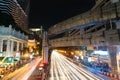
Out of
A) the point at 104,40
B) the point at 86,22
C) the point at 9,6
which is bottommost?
the point at 104,40

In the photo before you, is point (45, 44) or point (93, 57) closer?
point (45, 44)

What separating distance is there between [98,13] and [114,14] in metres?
1.83

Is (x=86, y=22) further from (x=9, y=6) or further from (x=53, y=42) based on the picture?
(x=9, y=6)

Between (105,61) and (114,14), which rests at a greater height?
(114,14)

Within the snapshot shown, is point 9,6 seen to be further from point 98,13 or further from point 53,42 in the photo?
point 98,13

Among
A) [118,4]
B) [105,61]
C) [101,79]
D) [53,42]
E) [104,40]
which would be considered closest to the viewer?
[118,4]

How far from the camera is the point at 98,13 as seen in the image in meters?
15.1

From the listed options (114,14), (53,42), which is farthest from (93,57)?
(114,14)

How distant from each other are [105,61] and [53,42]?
49.2 feet

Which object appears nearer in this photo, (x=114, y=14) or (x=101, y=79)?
(x=114, y=14)

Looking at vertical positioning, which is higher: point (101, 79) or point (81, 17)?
point (81, 17)

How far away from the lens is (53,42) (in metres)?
31.6

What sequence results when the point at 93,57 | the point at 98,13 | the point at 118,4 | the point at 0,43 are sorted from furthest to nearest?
the point at 0,43 → the point at 93,57 → the point at 98,13 → the point at 118,4

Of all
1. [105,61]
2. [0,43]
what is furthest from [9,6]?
[105,61]
